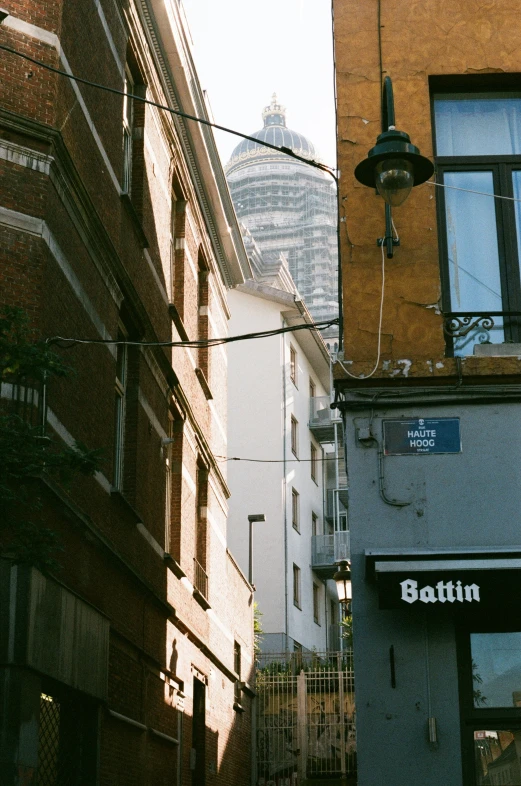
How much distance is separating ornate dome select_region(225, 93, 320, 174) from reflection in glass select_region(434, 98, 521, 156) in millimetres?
106310

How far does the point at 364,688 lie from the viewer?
359 inches

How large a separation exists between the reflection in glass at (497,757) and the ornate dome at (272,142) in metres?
110

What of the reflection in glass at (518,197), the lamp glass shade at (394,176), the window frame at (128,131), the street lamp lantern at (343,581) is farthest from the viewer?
the street lamp lantern at (343,581)

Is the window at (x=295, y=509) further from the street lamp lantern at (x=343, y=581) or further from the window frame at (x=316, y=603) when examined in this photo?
the street lamp lantern at (x=343, y=581)

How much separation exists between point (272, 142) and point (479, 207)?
124584 millimetres

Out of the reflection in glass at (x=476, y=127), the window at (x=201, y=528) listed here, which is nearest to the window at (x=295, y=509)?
the window at (x=201, y=528)

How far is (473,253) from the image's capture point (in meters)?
10.8

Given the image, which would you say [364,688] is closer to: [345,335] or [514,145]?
[345,335]

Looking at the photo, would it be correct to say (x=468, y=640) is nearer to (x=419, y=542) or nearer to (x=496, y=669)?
(x=496, y=669)

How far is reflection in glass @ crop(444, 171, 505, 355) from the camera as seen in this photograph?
10.4 m

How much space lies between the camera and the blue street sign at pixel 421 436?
9.79 m

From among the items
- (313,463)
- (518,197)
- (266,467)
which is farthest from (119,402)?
(313,463)

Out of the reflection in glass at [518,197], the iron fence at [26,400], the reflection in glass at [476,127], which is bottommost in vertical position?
the iron fence at [26,400]

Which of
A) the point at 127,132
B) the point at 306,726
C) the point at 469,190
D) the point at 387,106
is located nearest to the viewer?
the point at 387,106
